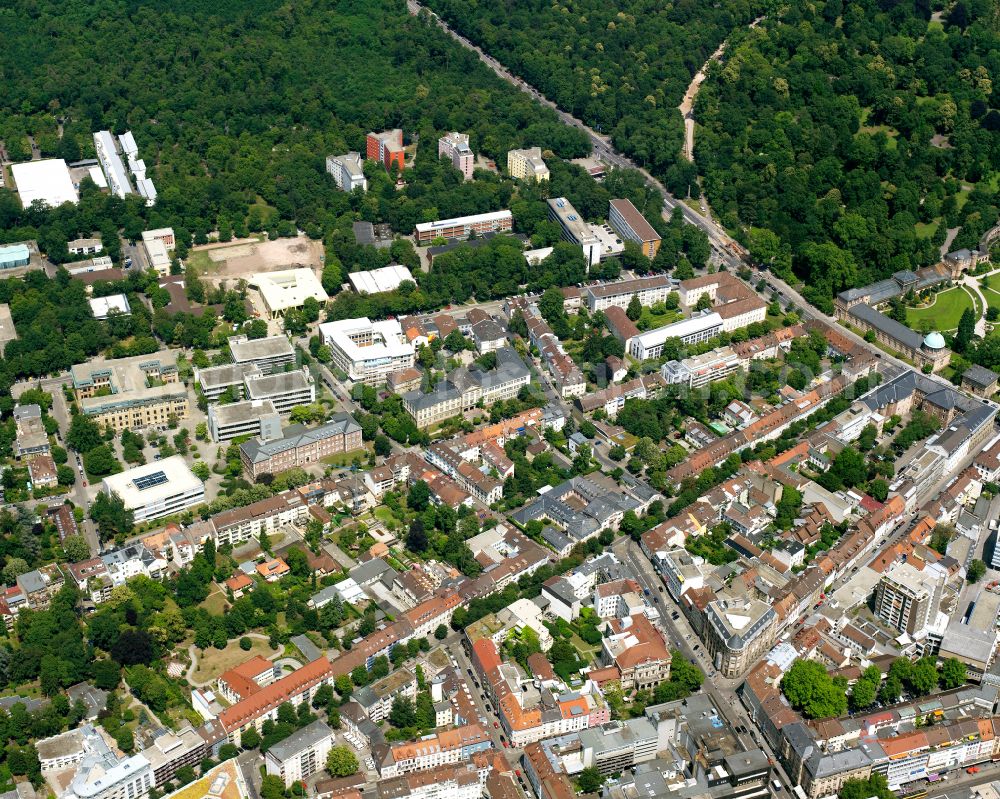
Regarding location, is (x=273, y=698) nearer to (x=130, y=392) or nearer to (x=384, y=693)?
(x=384, y=693)

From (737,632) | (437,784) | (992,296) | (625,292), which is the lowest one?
(992,296)

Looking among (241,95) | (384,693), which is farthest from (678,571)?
(241,95)

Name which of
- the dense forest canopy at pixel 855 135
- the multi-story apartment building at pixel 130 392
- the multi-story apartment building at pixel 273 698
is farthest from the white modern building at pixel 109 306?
the dense forest canopy at pixel 855 135

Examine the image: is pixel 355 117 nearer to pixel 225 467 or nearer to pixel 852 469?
pixel 225 467

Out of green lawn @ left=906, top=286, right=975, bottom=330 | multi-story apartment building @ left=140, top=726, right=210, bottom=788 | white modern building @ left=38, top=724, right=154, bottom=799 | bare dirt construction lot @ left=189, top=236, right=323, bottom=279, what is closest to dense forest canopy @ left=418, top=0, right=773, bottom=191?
green lawn @ left=906, top=286, right=975, bottom=330

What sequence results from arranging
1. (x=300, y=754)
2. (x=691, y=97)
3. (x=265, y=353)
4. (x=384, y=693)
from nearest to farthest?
1. (x=300, y=754)
2. (x=384, y=693)
3. (x=265, y=353)
4. (x=691, y=97)

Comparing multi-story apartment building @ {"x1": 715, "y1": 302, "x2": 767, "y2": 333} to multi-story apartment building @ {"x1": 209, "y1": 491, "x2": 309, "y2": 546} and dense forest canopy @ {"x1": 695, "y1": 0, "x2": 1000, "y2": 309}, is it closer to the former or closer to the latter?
dense forest canopy @ {"x1": 695, "y1": 0, "x2": 1000, "y2": 309}
